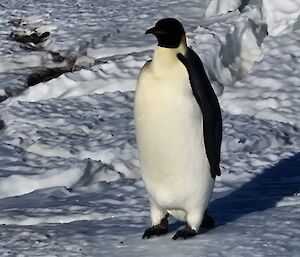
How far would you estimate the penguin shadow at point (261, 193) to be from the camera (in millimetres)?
4230

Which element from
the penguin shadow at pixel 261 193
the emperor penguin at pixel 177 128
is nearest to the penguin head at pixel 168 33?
the emperor penguin at pixel 177 128

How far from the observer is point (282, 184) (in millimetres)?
4844

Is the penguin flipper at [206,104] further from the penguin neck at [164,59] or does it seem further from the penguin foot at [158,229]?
the penguin foot at [158,229]

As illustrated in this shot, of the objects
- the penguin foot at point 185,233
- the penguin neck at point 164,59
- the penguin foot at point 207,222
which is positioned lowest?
the penguin foot at point 207,222

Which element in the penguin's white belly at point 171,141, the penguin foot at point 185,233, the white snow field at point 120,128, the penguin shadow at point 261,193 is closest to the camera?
the penguin's white belly at point 171,141

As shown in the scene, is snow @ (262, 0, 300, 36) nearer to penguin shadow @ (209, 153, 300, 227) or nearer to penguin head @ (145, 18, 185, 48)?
penguin shadow @ (209, 153, 300, 227)

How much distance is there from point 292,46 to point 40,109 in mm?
2101

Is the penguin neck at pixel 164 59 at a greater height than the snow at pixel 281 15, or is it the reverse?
the penguin neck at pixel 164 59

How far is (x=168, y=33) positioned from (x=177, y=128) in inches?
13.8

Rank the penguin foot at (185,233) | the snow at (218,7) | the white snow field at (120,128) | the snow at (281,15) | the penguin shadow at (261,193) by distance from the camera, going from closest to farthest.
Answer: the penguin foot at (185,233)
the white snow field at (120,128)
the penguin shadow at (261,193)
the snow at (281,15)
the snow at (218,7)

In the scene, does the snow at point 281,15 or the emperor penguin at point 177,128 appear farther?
the snow at point 281,15

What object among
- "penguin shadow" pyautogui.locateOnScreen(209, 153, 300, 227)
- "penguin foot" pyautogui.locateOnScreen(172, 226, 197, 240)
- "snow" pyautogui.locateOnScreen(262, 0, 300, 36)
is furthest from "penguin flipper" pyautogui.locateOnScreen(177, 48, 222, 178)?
"snow" pyautogui.locateOnScreen(262, 0, 300, 36)

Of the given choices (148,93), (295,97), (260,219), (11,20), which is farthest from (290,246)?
(11,20)

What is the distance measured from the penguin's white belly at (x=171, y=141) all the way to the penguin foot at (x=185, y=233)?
89 millimetres
